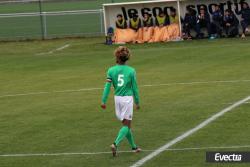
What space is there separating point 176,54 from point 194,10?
816 cm

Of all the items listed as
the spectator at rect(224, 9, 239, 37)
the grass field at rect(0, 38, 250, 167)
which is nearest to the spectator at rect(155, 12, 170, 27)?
the spectator at rect(224, 9, 239, 37)

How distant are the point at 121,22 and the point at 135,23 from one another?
737 mm

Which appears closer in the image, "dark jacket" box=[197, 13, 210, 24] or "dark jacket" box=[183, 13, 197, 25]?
"dark jacket" box=[197, 13, 210, 24]

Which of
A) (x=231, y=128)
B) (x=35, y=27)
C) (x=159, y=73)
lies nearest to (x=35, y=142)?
(x=231, y=128)

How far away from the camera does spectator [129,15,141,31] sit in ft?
130

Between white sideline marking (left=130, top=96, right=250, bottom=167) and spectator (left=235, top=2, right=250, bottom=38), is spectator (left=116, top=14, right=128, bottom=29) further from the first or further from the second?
white sideline marking (left=130, top=96, right=250, bottom=167)

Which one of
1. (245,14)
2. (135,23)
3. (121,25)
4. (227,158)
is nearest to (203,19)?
(245,14)

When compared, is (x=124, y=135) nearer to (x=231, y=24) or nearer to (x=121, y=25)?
(x=231, y=24)

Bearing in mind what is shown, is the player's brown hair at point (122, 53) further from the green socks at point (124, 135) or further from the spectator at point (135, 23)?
the spectator at point (135, 23)

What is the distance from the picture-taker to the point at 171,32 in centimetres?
3850

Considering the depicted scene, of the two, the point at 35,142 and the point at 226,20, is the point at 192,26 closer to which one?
the point at 226,20

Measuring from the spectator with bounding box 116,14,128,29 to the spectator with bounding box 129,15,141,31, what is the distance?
0.30 m

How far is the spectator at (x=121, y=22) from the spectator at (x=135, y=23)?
30 centimetres

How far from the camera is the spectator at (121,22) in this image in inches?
1564
